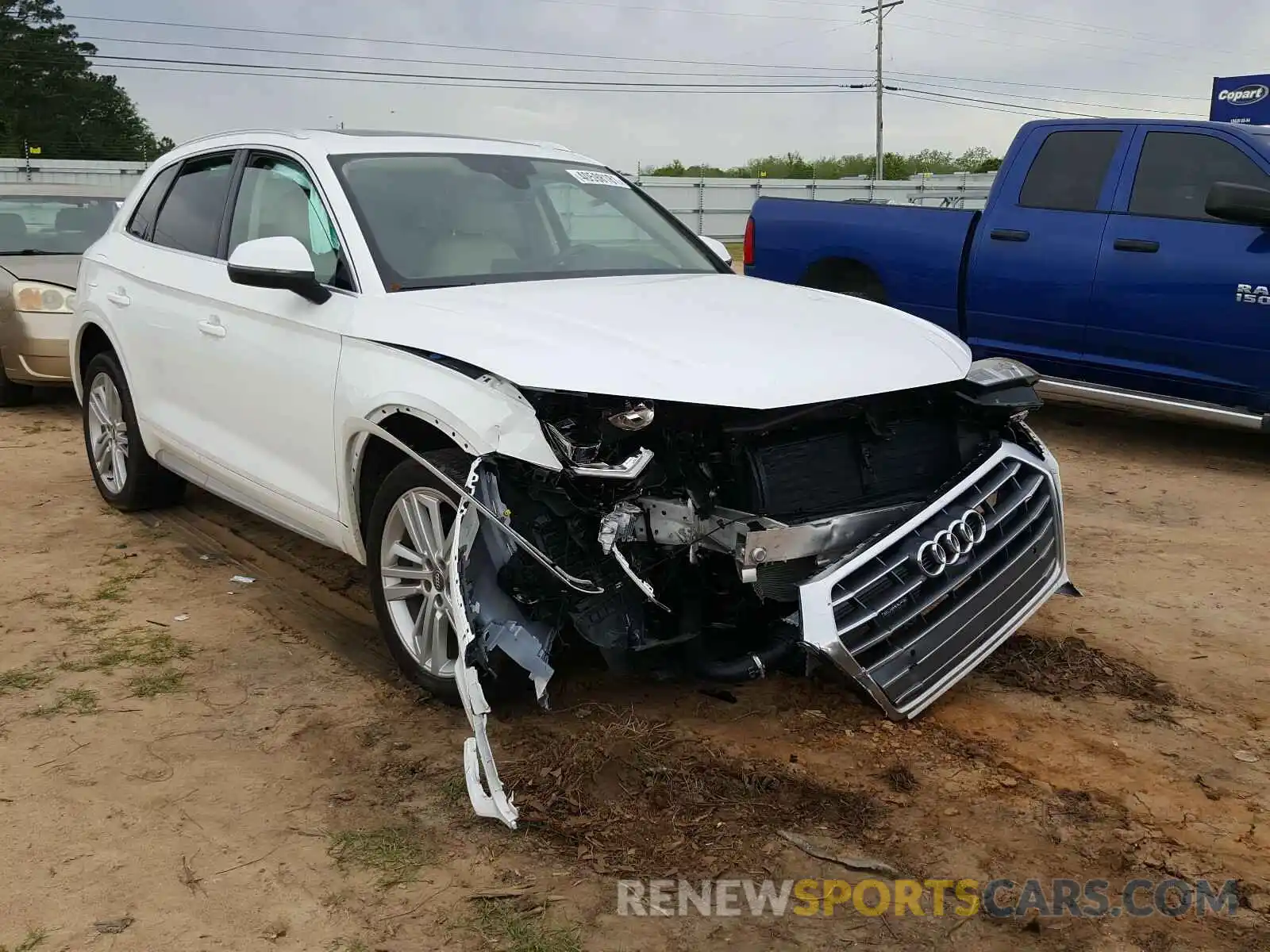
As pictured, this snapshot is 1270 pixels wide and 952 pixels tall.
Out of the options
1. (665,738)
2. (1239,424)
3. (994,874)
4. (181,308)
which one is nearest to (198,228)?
(181,308)

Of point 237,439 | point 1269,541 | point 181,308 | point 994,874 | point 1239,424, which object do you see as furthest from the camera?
point 1239,424

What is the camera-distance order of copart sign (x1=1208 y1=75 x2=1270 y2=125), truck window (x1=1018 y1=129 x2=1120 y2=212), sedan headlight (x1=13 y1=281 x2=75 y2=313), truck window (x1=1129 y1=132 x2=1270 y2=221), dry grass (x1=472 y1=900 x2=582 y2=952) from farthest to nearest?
copart sign (x1=1208 y1=75 x2=1270 y2=125) → sedan headlight (x1=13 y1=281 x2=75 y2=313) → truck window (x1=1018 y1=129 x2=1120 y2=212) → truck window (x1=1129 y1=132 x2=1270 y2=221) → dry grass (x1=472 y1=900 x2=582 y2=952)

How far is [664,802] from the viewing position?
3.11m

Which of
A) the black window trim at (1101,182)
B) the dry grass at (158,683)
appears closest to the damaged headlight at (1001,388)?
the dry grass at (158,683)

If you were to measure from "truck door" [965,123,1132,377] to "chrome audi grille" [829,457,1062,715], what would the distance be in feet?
12.2

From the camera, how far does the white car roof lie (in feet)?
14.5

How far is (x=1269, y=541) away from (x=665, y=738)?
354cm

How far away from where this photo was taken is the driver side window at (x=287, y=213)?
4.05 meters

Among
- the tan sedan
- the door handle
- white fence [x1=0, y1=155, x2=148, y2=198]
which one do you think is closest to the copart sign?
the door handle

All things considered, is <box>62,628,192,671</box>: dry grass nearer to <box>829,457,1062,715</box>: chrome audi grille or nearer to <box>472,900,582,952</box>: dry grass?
<box>472,900,582,952</box>: dry grass

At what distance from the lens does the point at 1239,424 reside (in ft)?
21.1

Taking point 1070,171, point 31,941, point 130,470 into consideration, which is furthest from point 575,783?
point 1070,171

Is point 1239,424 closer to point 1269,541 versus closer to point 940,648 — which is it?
point 1269,541

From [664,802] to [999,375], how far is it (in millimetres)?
1828
